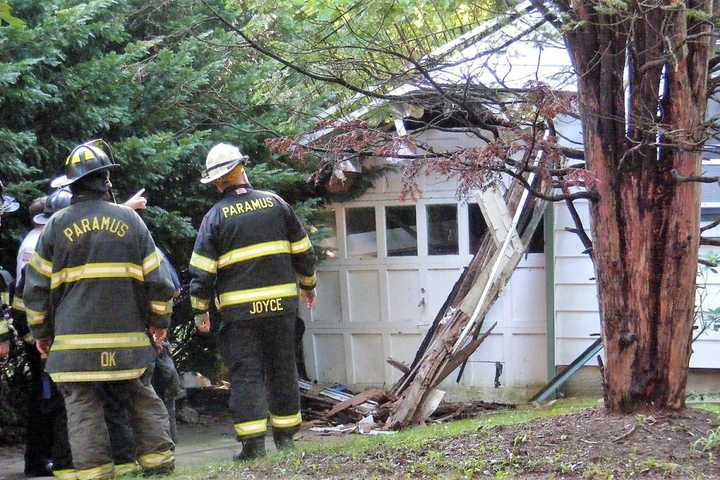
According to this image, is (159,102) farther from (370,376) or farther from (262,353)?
(370,376)

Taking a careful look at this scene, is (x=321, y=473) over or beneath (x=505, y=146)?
beneath

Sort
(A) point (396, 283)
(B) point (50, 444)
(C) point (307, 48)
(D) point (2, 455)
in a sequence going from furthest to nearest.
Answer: (A) point (396, 283)
(D) point (2, 455)
(B) point (50, 444)
(C) point (307, 48)

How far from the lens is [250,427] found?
6578mm

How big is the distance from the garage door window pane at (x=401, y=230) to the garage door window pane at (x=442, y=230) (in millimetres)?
203

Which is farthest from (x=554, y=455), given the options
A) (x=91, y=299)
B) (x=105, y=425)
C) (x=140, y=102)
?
(x=140, y=102)

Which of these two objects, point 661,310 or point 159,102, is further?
point 159,102

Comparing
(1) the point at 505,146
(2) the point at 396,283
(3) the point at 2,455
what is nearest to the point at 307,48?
(1) the point at 505,146

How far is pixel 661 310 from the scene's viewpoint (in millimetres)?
5613

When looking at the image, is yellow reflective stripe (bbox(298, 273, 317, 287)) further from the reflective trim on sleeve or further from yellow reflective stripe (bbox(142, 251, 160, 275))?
yellow reflective stripe (bbox(142, 251, 160, 275))

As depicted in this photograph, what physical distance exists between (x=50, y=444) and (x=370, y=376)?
509cm

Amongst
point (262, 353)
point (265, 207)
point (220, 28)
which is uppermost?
point (220, 28)

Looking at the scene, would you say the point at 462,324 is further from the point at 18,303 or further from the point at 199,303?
the point at 18,303

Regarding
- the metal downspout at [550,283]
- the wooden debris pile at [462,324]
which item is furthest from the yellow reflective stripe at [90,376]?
the metal downspout at [550,283]

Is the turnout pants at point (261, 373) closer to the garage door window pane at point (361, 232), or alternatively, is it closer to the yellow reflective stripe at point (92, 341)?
the yellow reflective stripe at point (92, 341)
